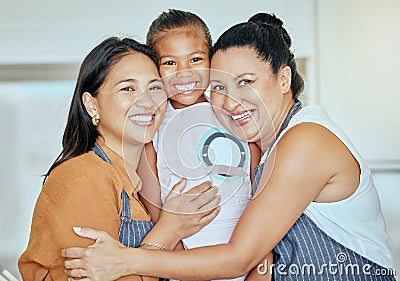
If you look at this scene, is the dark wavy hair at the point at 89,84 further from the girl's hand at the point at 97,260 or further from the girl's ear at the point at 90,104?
the girl's hand at the point at 97,260

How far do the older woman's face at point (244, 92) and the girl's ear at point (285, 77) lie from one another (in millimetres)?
12

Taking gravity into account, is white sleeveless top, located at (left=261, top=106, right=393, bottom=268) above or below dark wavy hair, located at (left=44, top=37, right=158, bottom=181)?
below

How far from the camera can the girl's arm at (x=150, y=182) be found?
1178 mm

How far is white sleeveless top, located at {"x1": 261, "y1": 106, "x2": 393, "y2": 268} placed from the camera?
1.11m

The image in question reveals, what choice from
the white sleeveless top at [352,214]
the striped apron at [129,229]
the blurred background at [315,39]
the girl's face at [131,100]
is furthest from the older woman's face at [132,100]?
the blurred background at [315,39]

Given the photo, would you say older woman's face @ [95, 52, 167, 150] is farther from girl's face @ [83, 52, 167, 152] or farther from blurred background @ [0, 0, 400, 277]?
blurred background @ [0, 0, 400, 277]

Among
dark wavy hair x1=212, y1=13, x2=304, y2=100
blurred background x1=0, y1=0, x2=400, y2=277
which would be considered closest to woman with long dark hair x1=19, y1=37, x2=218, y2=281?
dark wavy hair x1=212, y1=13, x2=304, y2=100

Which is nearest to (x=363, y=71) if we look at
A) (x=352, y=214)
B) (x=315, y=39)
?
(x=315, y=39)

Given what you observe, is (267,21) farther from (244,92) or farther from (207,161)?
(207,161)

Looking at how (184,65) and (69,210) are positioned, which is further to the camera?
(184,65)

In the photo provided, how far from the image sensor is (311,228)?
1127 mm

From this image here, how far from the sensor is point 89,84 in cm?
116

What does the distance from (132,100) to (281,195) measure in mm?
286

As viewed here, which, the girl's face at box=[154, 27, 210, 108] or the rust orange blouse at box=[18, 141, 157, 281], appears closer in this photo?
the rust orange blouse at box=[18, 141, 157, 281]
